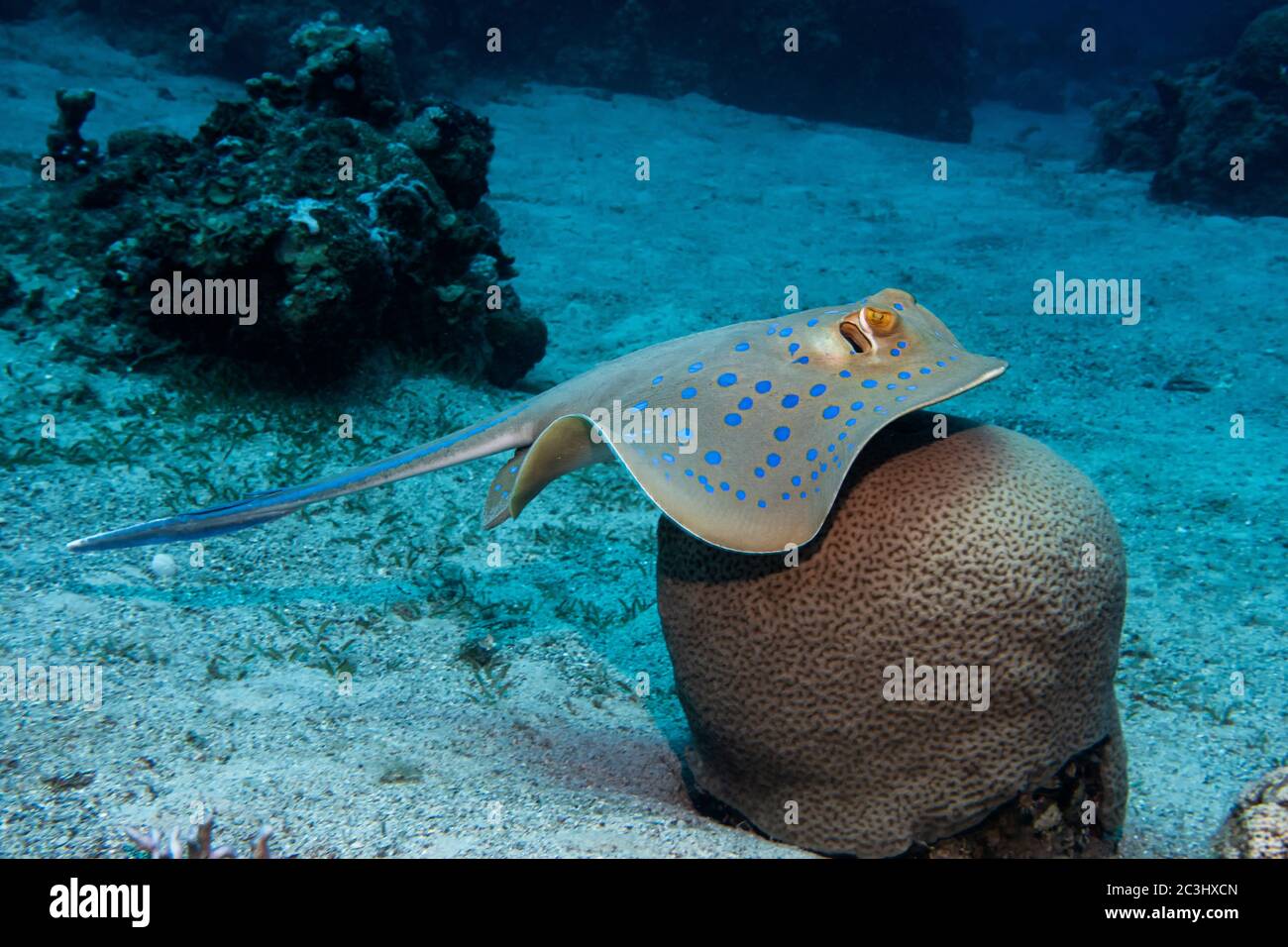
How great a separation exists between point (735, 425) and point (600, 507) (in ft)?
13.4

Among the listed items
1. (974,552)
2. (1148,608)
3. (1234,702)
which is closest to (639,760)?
(974,552)

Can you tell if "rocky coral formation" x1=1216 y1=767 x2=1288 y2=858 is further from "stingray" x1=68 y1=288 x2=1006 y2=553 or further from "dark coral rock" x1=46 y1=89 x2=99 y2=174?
"dark coral rock" x1=46 y1=89 x2=99 y2=174

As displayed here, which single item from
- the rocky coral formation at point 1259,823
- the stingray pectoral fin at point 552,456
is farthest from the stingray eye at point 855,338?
the rocky coral formation at point 1259,823

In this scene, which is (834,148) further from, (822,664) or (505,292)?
(822,664)

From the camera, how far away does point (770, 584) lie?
9.52ft

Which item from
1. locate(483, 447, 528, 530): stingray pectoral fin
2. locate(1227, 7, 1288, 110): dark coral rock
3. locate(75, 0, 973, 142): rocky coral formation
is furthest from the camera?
locate(75, 0, 973, 142): rocky coral formation

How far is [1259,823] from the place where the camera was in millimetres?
2693

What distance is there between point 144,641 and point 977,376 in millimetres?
4275

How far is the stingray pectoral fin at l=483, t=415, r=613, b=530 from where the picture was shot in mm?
2848

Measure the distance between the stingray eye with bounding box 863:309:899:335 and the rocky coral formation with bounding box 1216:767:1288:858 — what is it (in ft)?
7.26

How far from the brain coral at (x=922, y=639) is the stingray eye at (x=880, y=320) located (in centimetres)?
48

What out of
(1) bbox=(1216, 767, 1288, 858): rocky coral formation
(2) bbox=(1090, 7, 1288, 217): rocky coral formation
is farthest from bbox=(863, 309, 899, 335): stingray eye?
(2) bbox=(1090, 7, 1288, 217): rocky coral formation

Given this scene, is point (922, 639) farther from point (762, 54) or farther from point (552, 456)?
point (762, 54)

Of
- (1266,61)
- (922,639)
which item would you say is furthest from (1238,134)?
(922,639)
